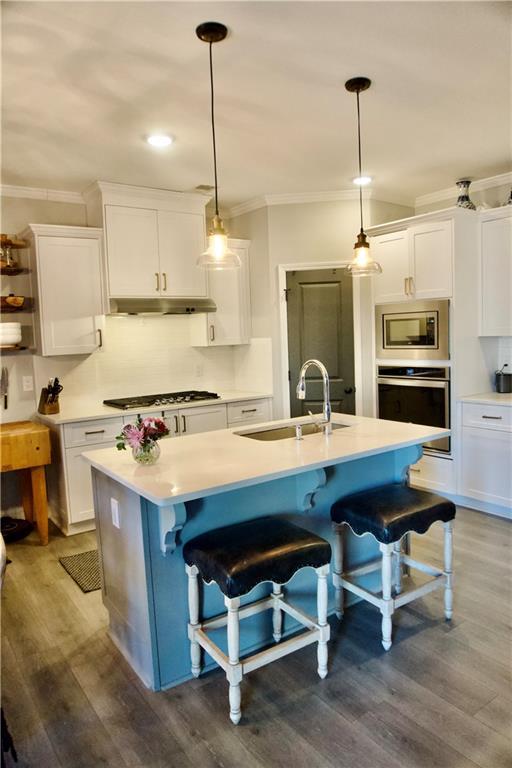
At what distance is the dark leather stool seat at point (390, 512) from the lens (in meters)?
2.32

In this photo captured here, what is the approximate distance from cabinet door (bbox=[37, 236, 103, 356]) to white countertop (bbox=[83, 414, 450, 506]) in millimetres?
1774

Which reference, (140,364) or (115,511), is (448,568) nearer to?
(115,511)

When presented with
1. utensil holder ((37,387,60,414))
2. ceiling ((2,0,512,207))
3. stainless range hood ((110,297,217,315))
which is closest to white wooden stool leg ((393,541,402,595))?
ceiling ((2,0,512,207))

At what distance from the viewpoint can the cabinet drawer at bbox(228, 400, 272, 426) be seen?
182 inches

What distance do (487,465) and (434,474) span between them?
0.48 m

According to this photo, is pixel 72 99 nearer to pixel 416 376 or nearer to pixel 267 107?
pixel 267 107

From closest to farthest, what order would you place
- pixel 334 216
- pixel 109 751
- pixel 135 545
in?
pixel 109 751
pixel 135 545
pixel 334 216

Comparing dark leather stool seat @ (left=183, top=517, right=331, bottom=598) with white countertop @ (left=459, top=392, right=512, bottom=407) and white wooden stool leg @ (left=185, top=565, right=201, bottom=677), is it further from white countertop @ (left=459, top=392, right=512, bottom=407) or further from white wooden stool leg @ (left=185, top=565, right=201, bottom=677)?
white countertop @ (left=459, top=392, right=512, bottom=407)

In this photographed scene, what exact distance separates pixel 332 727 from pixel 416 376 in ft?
9.73

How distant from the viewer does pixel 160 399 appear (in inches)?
174

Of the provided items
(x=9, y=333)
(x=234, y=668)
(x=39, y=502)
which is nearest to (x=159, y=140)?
(x=9, y=333)

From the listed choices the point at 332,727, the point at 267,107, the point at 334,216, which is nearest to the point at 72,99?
the point at 267,107

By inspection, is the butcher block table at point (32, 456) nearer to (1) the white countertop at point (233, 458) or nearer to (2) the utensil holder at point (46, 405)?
(2) the utensil holder at point (46, 405)

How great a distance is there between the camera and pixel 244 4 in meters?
2.00
